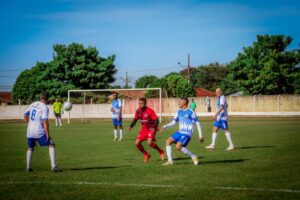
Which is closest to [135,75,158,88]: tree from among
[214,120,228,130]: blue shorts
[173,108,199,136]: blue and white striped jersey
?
[214,120,228,130]: blue shorts

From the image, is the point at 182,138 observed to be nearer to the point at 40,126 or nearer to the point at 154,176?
the point at 154,176

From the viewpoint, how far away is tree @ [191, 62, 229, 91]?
109250 mm

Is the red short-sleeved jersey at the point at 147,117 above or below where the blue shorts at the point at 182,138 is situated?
above

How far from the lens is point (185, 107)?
12.0 m

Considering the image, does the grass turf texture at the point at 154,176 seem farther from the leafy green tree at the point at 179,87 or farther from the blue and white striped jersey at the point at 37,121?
the leafy green tree at the point at 179,87

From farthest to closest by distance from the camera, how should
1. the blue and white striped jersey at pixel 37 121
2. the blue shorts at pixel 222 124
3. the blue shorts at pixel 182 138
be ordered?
1. the blue shorts at pixel 222 124
2. the blue shorts at pixel 182 138
3. the blue and white striped jersey at pixel 37 121

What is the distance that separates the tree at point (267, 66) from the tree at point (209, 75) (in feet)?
128

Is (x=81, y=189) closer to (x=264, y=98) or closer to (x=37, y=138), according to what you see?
(x=37, y=138)

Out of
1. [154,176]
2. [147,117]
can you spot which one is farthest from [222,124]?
[154,176]

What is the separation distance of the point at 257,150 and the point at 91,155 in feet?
19.3

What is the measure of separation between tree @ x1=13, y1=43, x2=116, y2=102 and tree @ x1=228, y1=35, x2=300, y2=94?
2075 cm

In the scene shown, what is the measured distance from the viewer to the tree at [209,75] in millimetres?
109250

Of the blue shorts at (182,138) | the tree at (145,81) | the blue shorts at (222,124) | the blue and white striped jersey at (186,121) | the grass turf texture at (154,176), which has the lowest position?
the grass turf texture at (154,176)

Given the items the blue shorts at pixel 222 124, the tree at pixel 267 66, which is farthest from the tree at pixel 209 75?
the blue shorts at pixel 222 124
